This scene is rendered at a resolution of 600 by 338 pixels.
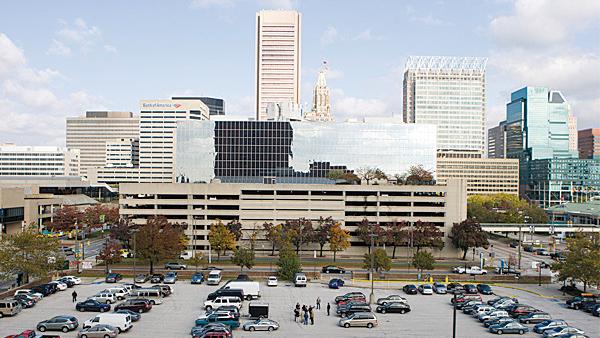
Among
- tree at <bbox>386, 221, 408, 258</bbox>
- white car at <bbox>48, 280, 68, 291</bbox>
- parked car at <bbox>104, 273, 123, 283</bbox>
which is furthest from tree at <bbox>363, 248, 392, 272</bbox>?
white car at <bbox>48, 280, 68, 291</bbox>

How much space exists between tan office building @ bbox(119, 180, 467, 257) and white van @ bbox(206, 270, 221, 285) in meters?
30.6

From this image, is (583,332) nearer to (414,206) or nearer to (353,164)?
(414,206)

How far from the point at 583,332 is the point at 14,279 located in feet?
206

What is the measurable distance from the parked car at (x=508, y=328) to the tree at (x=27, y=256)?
4965 centimetres

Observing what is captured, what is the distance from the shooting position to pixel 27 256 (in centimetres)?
6450

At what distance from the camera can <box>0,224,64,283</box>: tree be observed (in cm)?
6166

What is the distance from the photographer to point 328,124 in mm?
156500

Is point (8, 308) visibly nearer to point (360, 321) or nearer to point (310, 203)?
point (360, 321)

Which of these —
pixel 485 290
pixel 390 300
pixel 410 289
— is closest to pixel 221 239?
pixel 410 289

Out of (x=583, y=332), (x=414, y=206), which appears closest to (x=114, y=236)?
(x=414, y=206)

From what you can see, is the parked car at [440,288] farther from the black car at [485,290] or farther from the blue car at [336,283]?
the blue car at [336,283]

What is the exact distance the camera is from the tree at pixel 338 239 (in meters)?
92.1

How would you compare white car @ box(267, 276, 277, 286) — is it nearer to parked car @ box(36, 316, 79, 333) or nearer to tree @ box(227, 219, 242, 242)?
parked car @ box(36, 316, 79, 333)

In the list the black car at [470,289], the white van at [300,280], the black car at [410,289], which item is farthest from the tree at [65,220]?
the black car at [470,289]
